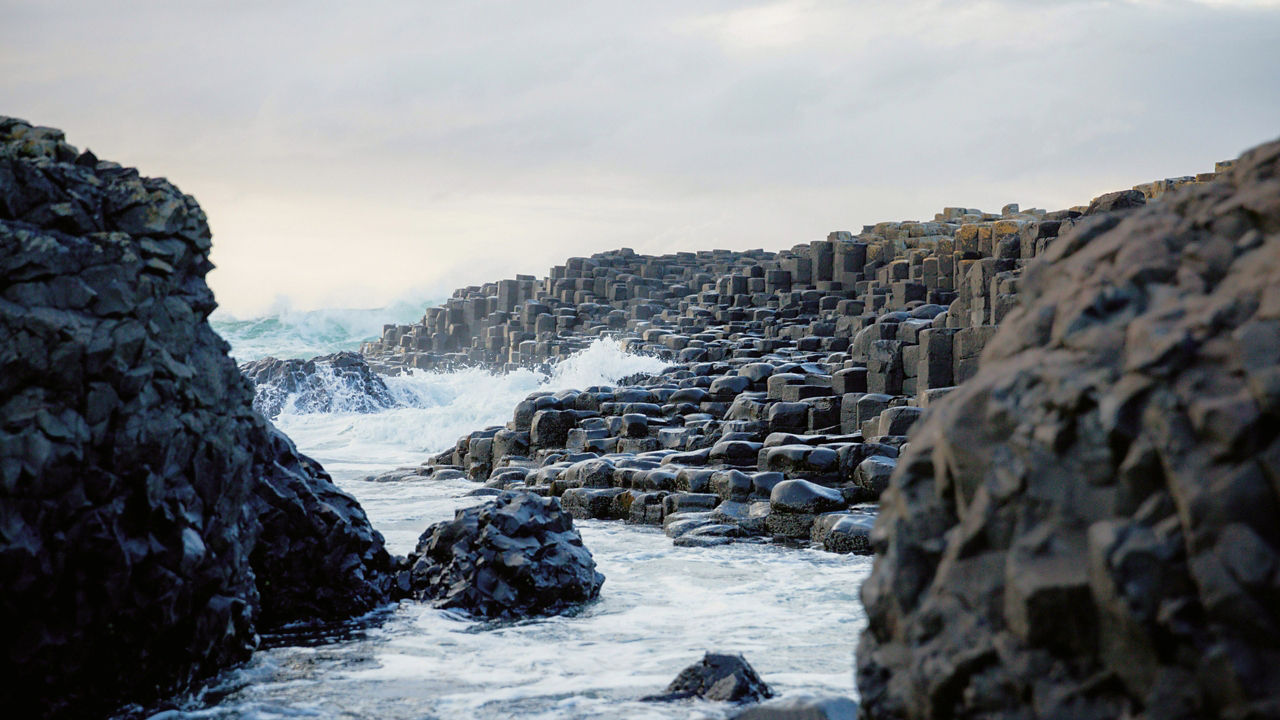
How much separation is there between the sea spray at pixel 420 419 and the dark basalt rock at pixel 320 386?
1.53ft

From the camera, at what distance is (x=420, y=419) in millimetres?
26719

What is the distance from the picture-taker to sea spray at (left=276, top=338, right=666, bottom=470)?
79.0ft

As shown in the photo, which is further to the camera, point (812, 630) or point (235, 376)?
point (812, 630)

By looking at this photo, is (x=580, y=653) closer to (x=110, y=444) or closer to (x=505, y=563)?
(x=505, y=563)

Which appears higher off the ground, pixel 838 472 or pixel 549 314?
pixel 549 314

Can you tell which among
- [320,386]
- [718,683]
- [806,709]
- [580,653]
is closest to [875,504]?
[580,653]

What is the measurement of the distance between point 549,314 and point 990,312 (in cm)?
2921

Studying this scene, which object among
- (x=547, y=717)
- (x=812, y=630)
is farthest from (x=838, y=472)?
(x=547, y=717)

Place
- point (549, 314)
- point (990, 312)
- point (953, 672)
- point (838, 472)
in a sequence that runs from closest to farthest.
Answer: point (953, 672), point (838, 472), point (990, 312), point (549, 314)

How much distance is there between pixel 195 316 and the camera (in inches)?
209

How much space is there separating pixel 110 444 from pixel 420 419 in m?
22.4

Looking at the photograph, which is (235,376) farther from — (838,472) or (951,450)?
(838,472)

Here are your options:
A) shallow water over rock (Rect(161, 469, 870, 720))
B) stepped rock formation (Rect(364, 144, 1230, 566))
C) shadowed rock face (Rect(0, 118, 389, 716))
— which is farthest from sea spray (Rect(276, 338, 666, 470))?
shadowed rock face (Rect(0, 118, 389, 716))

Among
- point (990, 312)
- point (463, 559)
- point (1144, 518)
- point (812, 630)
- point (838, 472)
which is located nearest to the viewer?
point (1144, 518)
